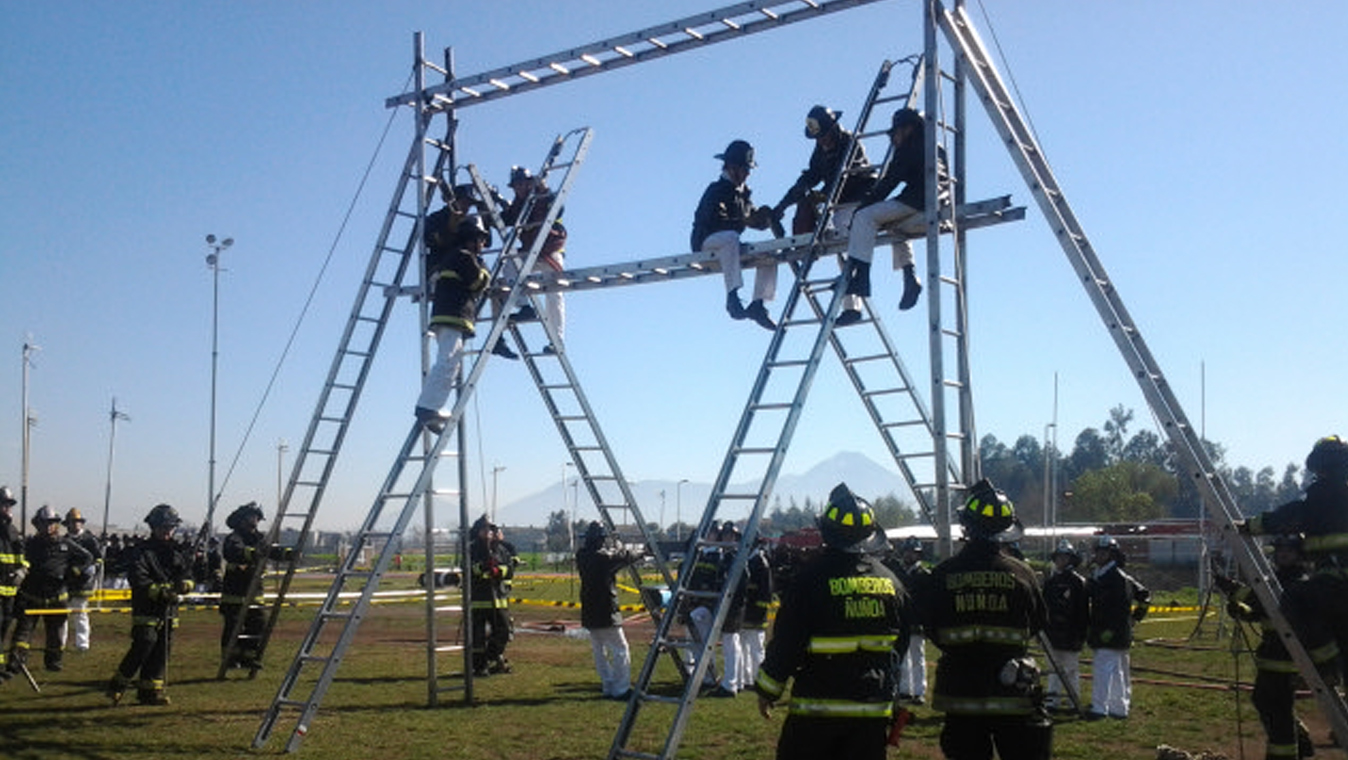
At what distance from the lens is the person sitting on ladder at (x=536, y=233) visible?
46.3ft

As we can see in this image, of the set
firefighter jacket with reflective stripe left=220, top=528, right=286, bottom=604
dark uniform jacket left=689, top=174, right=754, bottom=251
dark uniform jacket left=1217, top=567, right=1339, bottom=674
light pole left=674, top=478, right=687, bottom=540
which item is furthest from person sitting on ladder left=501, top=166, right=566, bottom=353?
light pole left=674, top=478, right=687, bottom=540

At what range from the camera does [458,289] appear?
12.9 meters

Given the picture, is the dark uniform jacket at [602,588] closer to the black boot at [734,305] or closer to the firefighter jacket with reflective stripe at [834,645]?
the black boot at [734,305]

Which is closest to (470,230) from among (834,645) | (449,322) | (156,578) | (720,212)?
(449,322)

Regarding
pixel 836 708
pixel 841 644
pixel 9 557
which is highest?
pixel 9 557

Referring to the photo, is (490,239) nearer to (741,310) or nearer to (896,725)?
(741,310)

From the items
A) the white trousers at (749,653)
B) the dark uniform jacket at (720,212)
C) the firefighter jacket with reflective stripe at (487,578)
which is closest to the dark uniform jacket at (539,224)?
the dark uniform jacket at (720,212)

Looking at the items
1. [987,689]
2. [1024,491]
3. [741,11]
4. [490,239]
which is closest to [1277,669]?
[987,689]

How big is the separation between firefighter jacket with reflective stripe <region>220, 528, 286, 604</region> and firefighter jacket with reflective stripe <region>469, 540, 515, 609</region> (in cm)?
308

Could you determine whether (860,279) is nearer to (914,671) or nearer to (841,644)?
(841,644)

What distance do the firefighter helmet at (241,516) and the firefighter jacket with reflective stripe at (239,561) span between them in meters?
0.12

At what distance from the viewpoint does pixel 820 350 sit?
10.1m

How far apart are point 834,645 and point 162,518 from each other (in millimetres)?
10063

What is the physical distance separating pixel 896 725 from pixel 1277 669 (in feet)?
14.0
